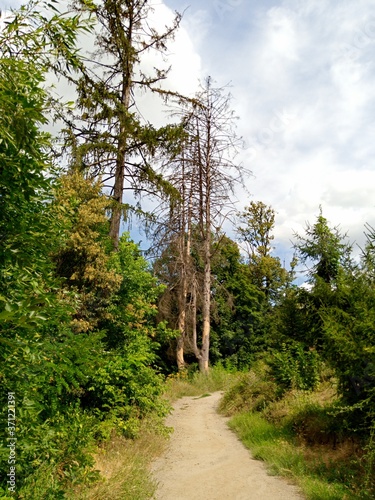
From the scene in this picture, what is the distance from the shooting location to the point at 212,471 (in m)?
7.12

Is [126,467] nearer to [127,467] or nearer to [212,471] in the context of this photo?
[127,467]

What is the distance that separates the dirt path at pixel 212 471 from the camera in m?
5.94

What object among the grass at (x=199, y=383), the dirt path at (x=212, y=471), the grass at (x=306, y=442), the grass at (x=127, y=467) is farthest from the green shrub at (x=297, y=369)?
the grass at (x=199, y=383)

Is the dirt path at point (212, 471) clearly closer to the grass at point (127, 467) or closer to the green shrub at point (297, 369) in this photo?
the grass at point (127, 467)

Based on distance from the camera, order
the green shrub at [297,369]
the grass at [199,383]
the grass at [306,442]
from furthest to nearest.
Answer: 1. the grass at [199,383]
2. the green shrub at [297,369]
3. the grass at [306,442]

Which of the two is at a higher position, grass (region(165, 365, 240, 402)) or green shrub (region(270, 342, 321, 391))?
A: green shrub (region(270, 342, 321, 391))

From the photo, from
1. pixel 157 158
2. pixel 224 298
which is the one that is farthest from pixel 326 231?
pixel 224 298

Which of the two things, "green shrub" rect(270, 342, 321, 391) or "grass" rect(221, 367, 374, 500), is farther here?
"green shrub" rect(270, 342, 321, 391)

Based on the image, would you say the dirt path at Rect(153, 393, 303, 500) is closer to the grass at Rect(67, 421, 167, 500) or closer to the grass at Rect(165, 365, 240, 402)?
the grass at Rect(67, 421, 167, 500)

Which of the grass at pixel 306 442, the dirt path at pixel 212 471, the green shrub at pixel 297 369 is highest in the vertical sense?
the green shrub at pixel 297 369

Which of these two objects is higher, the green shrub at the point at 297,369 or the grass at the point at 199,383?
the green shrub at the point at 297,369

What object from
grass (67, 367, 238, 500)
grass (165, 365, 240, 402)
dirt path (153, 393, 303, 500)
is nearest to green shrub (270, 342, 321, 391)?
dirt path (153, 393, 303, 500)

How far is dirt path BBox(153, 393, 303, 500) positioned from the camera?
19.5 ft

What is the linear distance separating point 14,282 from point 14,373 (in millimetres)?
604
